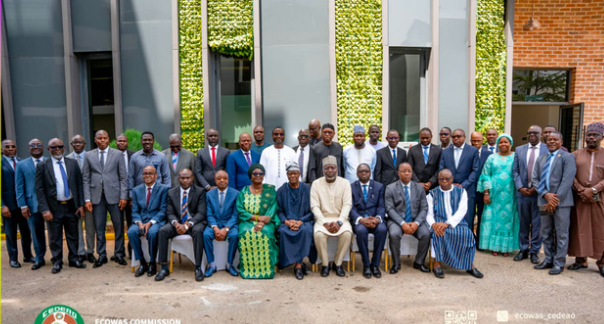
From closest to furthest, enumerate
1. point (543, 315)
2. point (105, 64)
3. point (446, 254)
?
point (543, 315), point (446, 254), point (105, 64)

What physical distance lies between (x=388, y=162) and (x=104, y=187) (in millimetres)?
4450

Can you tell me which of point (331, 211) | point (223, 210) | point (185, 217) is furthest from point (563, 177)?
point (185, 217)

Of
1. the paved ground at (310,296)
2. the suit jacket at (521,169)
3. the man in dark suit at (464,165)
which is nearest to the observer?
the paved ground at (310,296)

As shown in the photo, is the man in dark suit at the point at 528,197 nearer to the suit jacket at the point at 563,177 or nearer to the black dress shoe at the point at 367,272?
the suit jacket at the point at 563,177

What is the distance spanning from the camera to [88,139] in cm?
973

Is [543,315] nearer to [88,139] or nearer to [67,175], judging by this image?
[67,175]

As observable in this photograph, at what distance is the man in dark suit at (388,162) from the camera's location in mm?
6594

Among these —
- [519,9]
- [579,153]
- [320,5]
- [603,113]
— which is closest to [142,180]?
[320,5]

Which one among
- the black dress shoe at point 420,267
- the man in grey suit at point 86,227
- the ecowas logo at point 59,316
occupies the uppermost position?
the man in grey suit at point 86,227

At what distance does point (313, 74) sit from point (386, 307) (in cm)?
570

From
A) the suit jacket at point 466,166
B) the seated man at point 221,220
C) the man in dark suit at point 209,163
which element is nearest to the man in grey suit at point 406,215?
the suit jacket at point 466,166

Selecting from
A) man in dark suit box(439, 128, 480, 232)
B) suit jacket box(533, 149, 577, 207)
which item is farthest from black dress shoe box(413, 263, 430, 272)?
suit jacket box(533, 149, 577, 207)

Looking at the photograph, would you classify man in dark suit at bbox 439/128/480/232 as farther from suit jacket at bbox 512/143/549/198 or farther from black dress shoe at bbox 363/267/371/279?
black dress shoe at bbox 363/267/371/279

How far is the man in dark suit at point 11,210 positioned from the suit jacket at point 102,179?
1.11m
